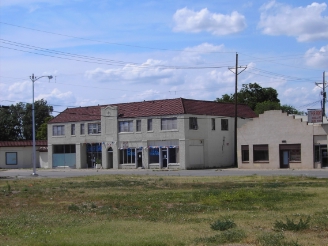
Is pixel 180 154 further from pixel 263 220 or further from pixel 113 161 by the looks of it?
pixel 263 220

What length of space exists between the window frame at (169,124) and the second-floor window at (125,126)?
16.9 ft

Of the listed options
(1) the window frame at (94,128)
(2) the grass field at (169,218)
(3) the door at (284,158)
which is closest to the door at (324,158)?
(3) the door at (284,158)

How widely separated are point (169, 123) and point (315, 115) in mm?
18032

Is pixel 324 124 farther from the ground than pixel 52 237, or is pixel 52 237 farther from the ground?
pixel 324 124

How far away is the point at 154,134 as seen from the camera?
67000 millimetres

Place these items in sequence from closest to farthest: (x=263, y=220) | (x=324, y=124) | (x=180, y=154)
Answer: (x=263, y=220), (x=324, y=124), (x=180, y=154)

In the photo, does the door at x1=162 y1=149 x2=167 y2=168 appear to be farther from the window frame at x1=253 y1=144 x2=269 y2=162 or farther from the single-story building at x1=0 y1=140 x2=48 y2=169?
the single-story building at x1=0 y1=140 x2=48 y2=169

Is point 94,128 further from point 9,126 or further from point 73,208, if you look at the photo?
point 73,208

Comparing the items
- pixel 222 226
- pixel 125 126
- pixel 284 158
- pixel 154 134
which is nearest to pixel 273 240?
pixel 222 226

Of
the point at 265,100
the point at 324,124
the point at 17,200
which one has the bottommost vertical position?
the point at 17,200

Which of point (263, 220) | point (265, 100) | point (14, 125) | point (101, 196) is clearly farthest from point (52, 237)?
point (14, 125)

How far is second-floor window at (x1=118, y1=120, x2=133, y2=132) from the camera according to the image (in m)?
69.8

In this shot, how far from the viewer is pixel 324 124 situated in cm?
5422

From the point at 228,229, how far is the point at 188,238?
1.52 m
